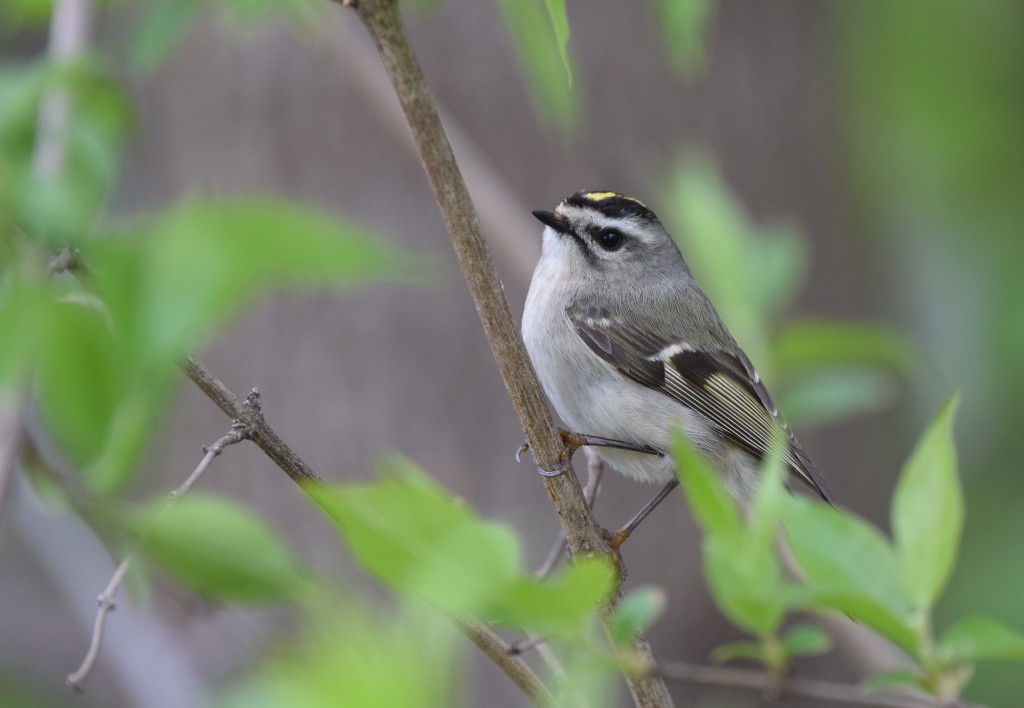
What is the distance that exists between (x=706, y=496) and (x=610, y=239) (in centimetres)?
199

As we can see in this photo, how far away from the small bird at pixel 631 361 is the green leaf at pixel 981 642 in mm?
1333

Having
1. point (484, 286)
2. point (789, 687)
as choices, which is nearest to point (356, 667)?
point (789, 687)

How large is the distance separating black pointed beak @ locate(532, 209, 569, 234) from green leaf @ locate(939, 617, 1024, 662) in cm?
166

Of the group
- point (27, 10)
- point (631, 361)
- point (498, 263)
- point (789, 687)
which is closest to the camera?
point (789, 687)

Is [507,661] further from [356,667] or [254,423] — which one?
[356,667]

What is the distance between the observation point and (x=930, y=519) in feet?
3.36

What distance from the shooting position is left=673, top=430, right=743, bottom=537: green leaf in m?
0.80

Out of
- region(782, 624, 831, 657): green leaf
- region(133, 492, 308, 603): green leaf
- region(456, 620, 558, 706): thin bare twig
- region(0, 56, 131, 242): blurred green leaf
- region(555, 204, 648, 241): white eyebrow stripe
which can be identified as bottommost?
region(133, 492, 308, 603): green leaf

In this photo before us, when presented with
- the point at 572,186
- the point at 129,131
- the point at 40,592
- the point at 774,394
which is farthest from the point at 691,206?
the point at 40,592

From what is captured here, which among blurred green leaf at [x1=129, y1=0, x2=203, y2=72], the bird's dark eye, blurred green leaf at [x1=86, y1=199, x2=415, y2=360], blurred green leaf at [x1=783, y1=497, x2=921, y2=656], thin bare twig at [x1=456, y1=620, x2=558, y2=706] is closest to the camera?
blurred green leaf at [x1=86, y1=199, x2=415, y2=360]

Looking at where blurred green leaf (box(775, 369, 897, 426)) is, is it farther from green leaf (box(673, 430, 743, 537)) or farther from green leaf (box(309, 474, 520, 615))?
green leaf (box(309, 474, 520, 615))

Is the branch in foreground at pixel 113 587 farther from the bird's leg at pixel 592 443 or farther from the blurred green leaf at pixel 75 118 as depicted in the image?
the bird's leg at pixel 592 443

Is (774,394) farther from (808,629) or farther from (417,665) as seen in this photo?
(417,665)

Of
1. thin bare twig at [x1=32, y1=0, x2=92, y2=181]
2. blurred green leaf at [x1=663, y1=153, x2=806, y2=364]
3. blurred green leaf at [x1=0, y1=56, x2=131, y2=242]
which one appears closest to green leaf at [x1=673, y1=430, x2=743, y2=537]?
blurred green leaf at [x1=0, y1=56, x2=131, y2=242]
